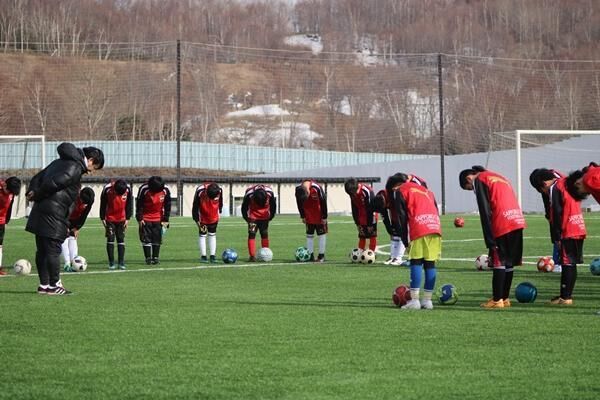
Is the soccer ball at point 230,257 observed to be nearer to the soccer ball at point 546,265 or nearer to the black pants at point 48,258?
the soccer ball at point 546,265

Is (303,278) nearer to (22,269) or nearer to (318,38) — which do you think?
(22,269)

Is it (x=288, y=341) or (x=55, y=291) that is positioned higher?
(x=55, y=291)

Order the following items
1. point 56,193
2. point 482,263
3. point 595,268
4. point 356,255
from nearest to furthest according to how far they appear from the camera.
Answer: point 56,193 < point 595,268 < point 482,263 < point 356,255

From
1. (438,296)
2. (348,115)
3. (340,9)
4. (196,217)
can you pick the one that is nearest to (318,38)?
(340,9)

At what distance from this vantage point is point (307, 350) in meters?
10.8

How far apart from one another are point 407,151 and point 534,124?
11046 millimetres

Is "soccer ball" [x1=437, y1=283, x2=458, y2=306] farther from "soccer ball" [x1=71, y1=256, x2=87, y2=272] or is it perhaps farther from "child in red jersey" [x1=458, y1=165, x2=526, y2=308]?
"soccer ball" [x1=71, y1=256, x2=87, y2=272]

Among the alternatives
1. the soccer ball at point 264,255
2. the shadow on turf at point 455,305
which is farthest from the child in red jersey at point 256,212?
the shadow on turf at point 455,305

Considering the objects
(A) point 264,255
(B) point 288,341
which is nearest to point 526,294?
(B) point 288,341

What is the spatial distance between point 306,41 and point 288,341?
169 meters

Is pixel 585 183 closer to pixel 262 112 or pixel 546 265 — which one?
pixel 546 265

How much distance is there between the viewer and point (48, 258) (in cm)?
1659

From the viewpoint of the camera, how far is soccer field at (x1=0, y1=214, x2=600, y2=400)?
891cm

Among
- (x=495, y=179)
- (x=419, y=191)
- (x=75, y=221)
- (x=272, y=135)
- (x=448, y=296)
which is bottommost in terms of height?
(x=448, y=296)
